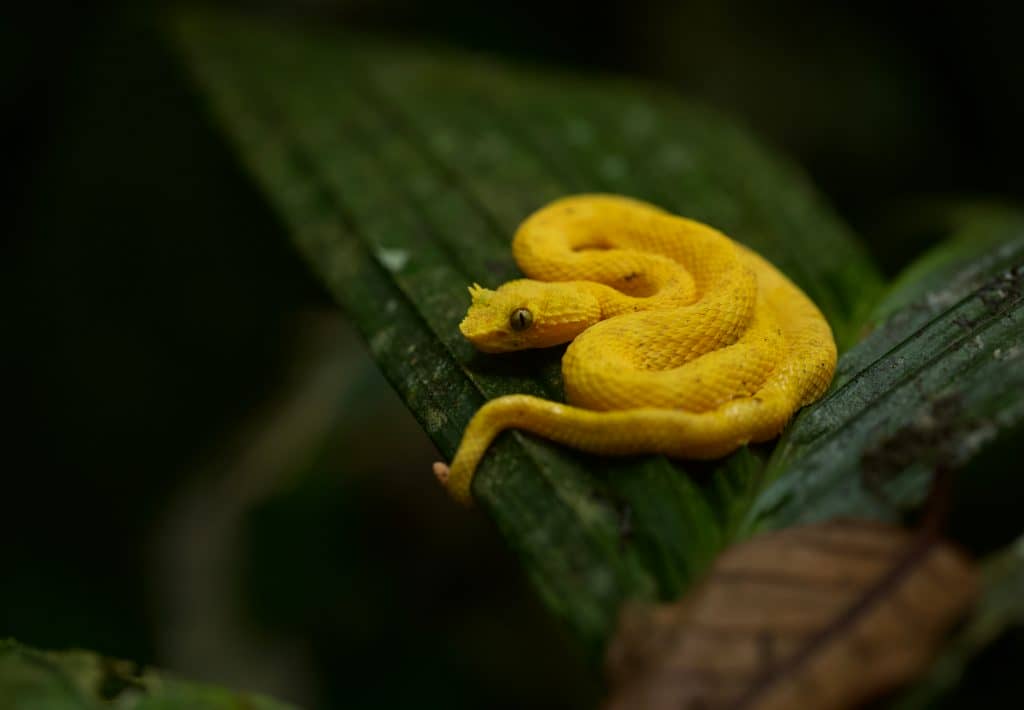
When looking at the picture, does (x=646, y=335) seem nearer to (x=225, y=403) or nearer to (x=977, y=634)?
(x=977, y=634)

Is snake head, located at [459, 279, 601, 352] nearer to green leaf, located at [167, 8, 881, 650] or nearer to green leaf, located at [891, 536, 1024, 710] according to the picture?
green leaf, located at [167, 8, 881, 650]

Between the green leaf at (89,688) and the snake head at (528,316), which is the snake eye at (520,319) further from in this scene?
the green leaf at (89,688)

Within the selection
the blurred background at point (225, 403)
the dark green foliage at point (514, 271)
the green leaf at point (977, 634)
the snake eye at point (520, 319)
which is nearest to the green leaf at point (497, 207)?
the dark green foliage at point (514, 271)

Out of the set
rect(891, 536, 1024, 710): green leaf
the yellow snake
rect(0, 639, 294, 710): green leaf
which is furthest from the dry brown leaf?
rect(0, 639, 294, 710): green leaf

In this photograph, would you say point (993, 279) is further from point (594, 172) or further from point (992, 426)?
point (594, 172)

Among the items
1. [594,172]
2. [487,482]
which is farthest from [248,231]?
[487,482]
